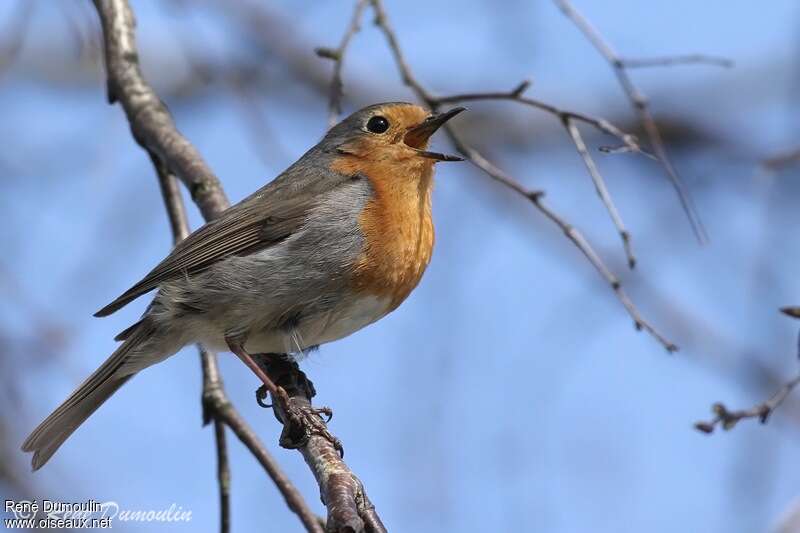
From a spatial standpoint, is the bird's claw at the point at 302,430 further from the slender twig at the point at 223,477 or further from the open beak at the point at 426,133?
the open beak at the point at 426,133

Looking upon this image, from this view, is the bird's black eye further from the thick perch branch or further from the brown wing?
the thick perch branch

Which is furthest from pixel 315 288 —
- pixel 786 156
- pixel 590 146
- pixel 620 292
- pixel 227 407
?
pixel 590 146

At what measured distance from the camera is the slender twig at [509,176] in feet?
13.5

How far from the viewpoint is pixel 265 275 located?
478 cm

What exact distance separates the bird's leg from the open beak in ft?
3.80

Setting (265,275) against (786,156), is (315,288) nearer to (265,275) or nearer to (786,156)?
(265,275)

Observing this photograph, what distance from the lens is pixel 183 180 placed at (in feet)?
16.5

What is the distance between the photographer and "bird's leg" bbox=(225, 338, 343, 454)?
3879 millimetres

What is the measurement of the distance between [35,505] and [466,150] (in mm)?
2242

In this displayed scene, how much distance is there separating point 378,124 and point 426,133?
0.25 meters

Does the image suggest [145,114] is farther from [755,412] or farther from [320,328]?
[755,412]

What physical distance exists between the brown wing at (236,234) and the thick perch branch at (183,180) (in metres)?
0.11

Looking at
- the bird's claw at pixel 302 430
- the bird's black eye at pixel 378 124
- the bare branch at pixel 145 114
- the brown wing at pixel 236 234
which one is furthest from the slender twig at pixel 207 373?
the bird's black eye at pixel 378 124

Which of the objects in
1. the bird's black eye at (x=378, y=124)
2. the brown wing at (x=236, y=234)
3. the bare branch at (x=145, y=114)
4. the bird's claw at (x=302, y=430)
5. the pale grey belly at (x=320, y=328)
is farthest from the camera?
the bird's black eye at (x=378, y=124)
